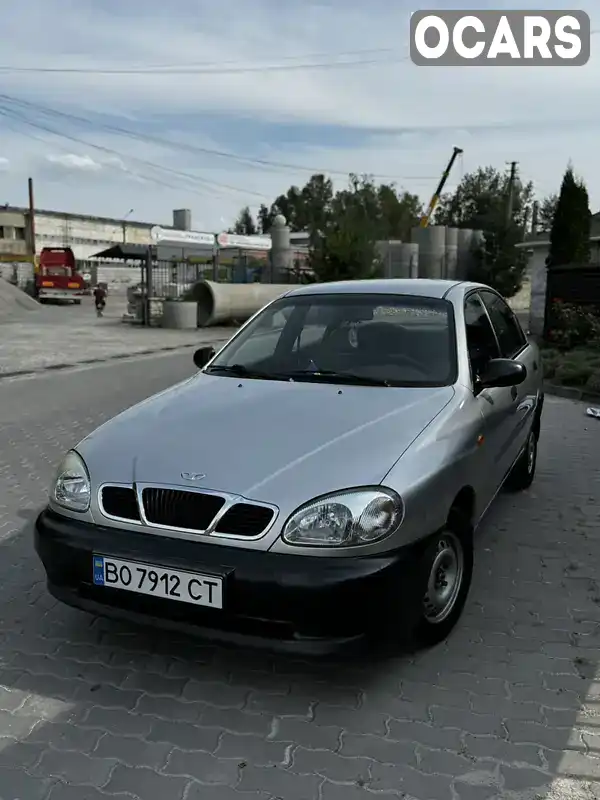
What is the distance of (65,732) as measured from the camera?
2.65m

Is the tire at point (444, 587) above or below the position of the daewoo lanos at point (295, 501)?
below

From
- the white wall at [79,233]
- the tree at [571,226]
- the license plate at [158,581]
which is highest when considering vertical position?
the white wall at [79,233]

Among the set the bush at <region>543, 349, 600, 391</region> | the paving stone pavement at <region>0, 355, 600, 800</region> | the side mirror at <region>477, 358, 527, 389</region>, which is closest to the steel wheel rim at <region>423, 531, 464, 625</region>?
the paving stone pavement at <region>0, 355, 600, 800</region>

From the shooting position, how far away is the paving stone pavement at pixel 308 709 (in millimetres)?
2391

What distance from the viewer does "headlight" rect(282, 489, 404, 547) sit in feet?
8.57

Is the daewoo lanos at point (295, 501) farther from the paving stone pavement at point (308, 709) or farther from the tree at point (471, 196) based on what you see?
the tree at point (471, 196)

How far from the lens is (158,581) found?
2.70 meters

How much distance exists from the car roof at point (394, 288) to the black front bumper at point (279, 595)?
194 cm

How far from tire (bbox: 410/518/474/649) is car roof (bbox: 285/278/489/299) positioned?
156cm

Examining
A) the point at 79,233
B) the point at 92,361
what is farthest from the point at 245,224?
the point at 92,361

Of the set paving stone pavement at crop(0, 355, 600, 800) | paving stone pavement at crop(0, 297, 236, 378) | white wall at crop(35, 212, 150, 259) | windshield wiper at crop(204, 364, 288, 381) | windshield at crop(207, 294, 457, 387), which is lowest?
paving stone pavement at crop(0, 297, 236, 378)

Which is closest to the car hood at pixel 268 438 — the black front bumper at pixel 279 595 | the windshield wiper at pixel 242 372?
the windshield wiper at pixel 242 372

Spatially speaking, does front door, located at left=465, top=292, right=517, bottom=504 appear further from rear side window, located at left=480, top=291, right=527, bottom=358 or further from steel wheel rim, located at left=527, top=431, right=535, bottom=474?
steel wheel rim, located at left=527, top=431, right=535, bottom=474

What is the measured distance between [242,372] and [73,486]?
1.28 metres
